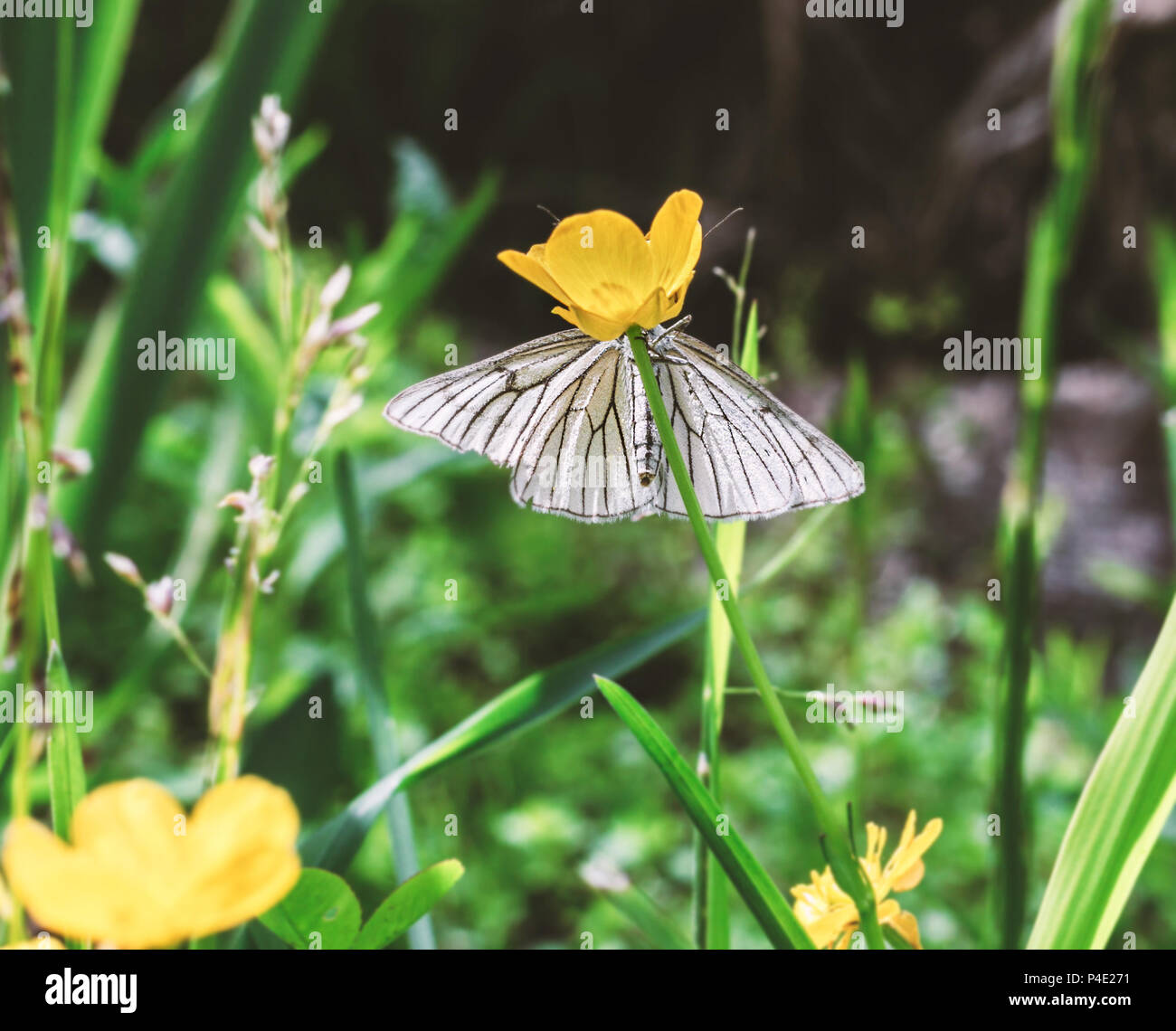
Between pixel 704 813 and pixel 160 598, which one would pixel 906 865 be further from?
pixel 160 598

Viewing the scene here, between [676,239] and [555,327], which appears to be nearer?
[676,239]

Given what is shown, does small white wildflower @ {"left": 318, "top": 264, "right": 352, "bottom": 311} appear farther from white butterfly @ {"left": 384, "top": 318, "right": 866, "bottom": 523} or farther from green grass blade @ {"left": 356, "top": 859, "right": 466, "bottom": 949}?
green grass blade @ {"left": 356, "top": 859, "right": 466, "bottom": 949}

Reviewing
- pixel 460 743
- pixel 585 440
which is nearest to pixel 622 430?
pixel 585 440

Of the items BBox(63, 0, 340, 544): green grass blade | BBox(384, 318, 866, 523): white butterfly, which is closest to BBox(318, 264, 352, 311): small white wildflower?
BBox(384, 318, 866, 523): white butterfly

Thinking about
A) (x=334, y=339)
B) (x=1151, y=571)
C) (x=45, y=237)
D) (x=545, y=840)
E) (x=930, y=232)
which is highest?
(x=930, y=232)
